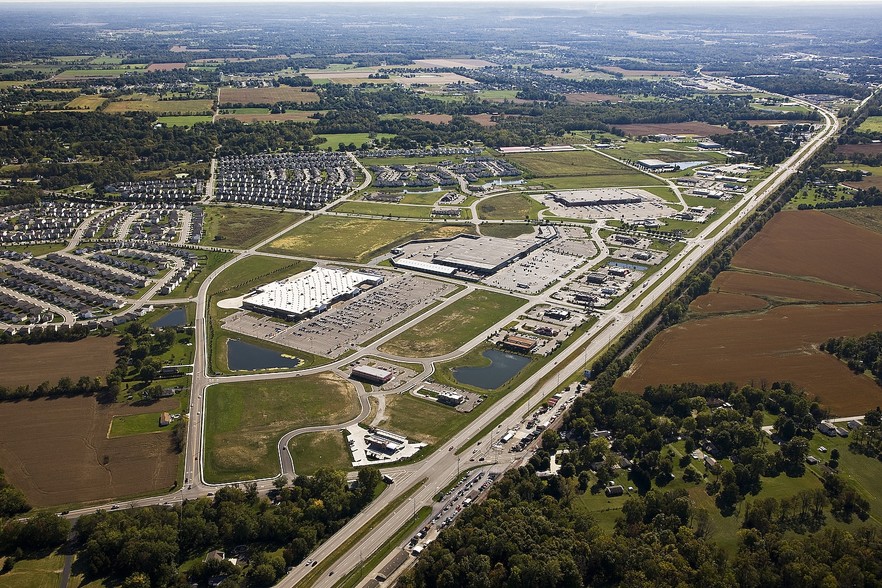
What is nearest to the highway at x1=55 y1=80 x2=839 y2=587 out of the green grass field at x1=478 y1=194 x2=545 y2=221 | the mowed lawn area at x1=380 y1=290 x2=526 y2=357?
the mowed lawn area at x1=380 y1=290 x2=526 y2=357

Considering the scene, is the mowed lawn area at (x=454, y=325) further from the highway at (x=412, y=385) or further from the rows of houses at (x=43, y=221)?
the rows of houses at (x=43, y=221)

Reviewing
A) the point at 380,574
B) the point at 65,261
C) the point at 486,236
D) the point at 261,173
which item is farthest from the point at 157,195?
the point at 380,574

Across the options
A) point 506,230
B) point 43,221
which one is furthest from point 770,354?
point 43,221

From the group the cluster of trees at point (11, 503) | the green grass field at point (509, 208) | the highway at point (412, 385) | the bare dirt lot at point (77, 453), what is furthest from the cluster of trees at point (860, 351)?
the cluster of trees at point (11, 503)

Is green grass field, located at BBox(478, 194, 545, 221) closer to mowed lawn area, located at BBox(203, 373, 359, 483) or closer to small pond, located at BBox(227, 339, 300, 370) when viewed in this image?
small pond, located at BBox(227, 339, 300, 370)

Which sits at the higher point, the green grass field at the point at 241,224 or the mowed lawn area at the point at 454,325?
the green grass field at the point at 241,224

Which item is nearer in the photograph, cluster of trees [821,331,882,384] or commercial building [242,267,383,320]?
cluster of trees [821,331,882,384]
